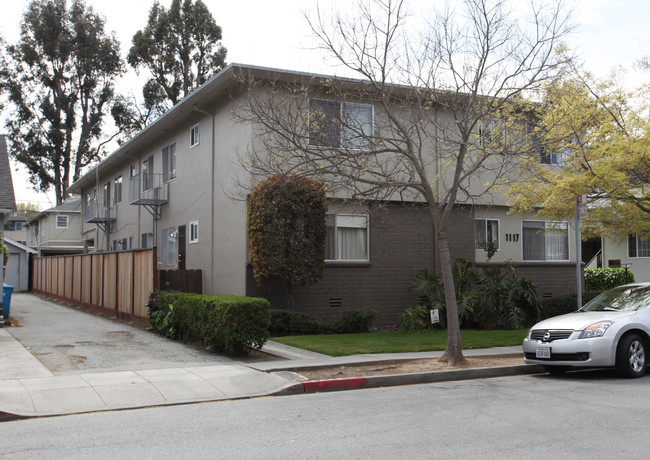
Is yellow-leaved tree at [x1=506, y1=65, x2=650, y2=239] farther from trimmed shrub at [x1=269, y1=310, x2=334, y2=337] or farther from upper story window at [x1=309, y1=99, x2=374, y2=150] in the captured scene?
trimmed shrub at [x1=269, y1=310, x2=334, y2=337]

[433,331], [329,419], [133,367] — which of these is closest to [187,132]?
[433,331]

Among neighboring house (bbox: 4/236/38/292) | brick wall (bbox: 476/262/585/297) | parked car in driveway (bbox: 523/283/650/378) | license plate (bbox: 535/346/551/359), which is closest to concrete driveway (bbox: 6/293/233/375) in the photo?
license plate (bbox: 535/346/551/359)

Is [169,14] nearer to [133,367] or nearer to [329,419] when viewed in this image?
[133,367]

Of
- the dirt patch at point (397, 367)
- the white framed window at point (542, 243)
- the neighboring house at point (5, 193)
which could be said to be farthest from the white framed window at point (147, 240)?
the dirt patch at point (397, 367)

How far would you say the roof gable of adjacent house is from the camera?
1616cm

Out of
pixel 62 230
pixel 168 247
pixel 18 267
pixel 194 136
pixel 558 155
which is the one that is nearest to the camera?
pixel 558 155

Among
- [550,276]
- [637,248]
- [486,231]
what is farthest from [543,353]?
[637,248]

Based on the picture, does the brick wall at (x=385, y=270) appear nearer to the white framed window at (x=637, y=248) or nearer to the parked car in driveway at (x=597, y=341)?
the parked car in driveway at (x=597, y=341)

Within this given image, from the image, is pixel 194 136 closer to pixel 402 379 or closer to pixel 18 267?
pixel 402 379

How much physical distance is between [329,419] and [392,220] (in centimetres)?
1161

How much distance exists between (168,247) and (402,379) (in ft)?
46.9

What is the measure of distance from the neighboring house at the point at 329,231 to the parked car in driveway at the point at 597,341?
19.1 ft

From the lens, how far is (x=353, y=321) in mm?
16203

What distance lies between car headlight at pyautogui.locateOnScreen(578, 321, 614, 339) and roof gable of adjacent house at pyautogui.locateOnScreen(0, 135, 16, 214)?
1376 cm
